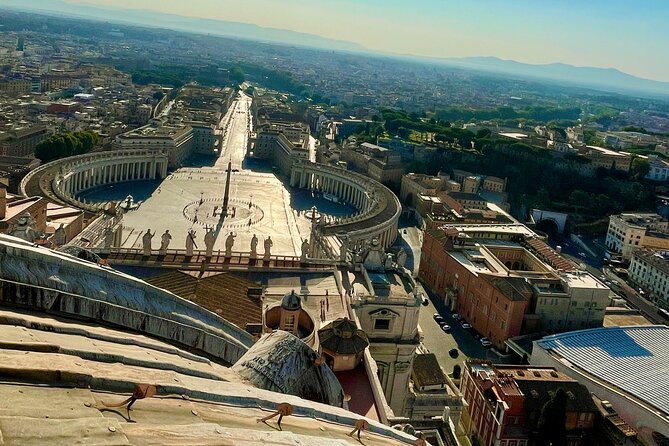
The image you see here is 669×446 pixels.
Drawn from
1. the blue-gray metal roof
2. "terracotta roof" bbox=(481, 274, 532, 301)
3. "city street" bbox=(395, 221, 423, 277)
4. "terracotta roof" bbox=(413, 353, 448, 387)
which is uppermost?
"terracotta roof" bbox=(481, 274, 532, 301)

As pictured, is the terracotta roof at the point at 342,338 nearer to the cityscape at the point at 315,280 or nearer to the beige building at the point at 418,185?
the cityscape at the point at 315,280

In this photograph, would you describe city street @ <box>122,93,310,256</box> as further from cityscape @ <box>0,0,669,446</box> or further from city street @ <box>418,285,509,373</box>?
city street @ <box>418,285,509,373</box>

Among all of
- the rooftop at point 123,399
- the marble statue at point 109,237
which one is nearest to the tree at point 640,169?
the marble statue at point 109,237

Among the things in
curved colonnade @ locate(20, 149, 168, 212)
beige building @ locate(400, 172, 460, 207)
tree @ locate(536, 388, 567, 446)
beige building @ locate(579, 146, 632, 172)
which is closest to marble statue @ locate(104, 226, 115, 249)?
curved colonnade @ locate(20, 149, 168, 212)

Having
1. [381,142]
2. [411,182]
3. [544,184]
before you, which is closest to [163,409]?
[411,182]

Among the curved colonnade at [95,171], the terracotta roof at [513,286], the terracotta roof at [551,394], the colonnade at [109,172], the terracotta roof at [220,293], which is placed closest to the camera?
the terracotta roof at [220,293]

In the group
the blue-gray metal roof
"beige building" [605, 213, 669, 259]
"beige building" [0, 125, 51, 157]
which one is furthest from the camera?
"beige building" [0, 125, 51, 157]

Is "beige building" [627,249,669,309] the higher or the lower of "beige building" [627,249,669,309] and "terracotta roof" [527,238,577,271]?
the lower
